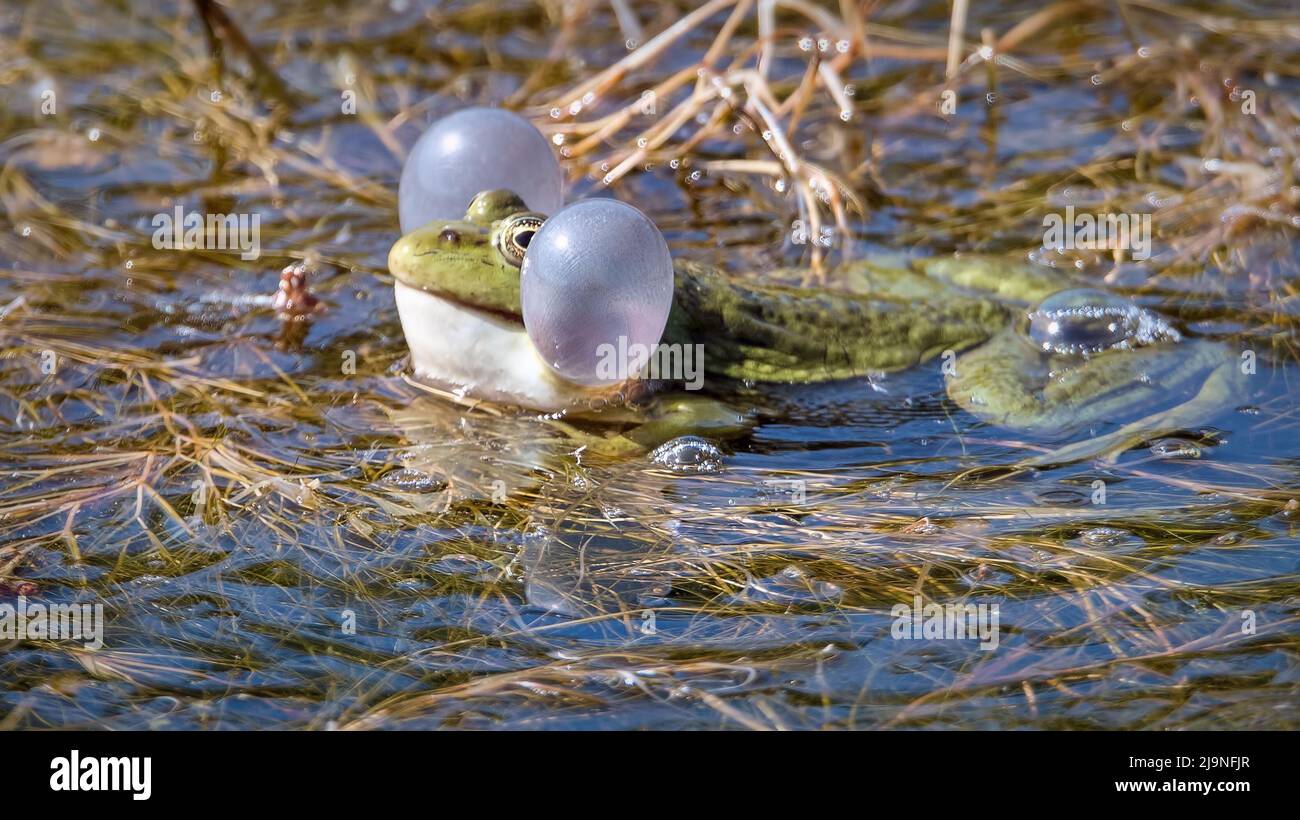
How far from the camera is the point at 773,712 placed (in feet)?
10.2

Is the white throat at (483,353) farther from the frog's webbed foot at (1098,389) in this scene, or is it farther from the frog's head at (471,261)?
the frog's webbed foot at (1098,389)

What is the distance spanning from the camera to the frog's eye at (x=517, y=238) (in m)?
4.30

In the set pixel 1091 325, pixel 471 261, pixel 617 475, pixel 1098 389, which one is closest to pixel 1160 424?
pixel 1098 389

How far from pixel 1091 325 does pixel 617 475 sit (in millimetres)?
1815

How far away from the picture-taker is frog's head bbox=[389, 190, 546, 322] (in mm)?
4281

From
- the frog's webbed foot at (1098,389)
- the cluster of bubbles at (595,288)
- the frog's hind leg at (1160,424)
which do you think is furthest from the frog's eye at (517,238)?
the frog's hind leg at (1160,424)

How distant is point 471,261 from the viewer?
430 centimetres

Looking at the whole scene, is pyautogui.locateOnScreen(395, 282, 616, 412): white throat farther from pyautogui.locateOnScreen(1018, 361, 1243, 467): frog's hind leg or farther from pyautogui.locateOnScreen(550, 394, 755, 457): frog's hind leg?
pyautogui.locateOnScreen(1018, 361, 1243, 467): frog's hind leg

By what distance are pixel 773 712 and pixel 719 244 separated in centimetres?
303

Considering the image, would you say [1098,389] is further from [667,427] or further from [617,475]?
[617,475]

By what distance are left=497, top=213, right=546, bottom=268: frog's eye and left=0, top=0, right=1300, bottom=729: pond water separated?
56 cm

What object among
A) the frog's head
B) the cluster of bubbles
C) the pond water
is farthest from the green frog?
the cluster of bubbles

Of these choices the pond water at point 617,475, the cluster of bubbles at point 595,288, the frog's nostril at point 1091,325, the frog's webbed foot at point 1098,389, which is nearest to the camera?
the pond water at point 617,475
